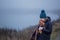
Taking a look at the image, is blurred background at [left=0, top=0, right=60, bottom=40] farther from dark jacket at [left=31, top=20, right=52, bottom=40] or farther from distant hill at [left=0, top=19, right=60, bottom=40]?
dark jacket at [left=31, top=20, right=52, bottom=40]

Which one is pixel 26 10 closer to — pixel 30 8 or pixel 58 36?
pixel 30 8

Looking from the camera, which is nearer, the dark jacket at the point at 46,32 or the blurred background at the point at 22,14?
the dark jacket at the point at 46,32

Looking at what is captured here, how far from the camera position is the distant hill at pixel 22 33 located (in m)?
1.41

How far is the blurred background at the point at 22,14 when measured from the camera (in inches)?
57.1

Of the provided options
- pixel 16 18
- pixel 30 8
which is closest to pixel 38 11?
pixel 30 8

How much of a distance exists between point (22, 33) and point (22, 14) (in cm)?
18

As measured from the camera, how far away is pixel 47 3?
1.46 meters

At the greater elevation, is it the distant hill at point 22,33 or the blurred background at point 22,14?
the blurred background at point 22,14

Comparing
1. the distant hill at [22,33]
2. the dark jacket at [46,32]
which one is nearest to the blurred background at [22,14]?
the distant hill at [22,33]

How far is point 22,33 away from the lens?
146cm

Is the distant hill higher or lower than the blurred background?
lower

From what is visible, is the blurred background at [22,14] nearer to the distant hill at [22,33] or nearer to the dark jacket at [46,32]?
the distant hill at [22,33]

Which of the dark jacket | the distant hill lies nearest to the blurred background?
the distant hill

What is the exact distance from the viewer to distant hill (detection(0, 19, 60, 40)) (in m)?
1.41
